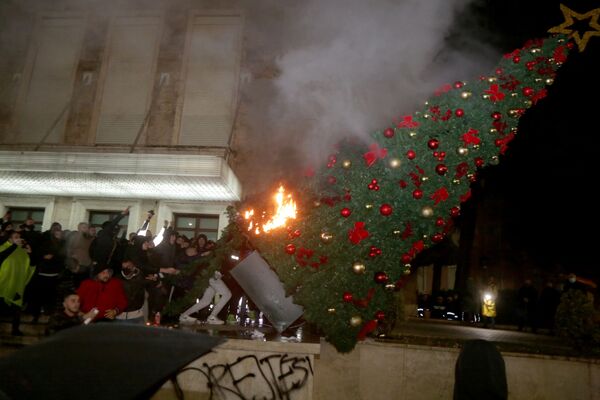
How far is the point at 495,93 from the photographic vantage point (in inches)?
219

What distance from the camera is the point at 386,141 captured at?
5645 millimetres

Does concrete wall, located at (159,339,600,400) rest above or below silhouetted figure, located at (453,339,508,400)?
below

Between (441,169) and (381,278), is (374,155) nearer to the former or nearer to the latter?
(441,169)

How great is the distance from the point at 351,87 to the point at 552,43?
290 centimetres

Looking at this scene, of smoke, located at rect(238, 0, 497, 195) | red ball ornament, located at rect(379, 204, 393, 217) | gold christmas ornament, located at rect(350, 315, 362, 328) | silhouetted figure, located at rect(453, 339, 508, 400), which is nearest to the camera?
silhouetted figure, located at rect(453, 339, 508, 400)

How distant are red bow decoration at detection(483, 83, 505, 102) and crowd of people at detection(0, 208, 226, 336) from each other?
5.02 m

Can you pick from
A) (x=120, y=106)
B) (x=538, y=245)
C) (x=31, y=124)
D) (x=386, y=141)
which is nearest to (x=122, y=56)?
(x=120, y=106)

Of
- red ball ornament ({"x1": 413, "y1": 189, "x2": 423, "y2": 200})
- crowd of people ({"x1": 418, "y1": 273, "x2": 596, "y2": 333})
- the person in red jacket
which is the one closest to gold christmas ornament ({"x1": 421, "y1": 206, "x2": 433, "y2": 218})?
red ball ornament ({"x1": 413, "y1": 189, "x2": 423, "y2": 200})

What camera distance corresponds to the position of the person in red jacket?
219 inches

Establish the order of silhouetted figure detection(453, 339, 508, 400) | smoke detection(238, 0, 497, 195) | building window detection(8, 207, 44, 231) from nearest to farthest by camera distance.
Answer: silhouetted figure detection(453, 339, 508, 400), smoke detection(238, 0, 497, 195), building window detection(8, 207, 44, 231)

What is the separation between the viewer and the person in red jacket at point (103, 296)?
5566 mm

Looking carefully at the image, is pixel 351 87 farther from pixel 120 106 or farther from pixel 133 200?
pixel 120 106

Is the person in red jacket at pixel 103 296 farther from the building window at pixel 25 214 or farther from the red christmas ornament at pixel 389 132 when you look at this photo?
the building window at pixel 25 214

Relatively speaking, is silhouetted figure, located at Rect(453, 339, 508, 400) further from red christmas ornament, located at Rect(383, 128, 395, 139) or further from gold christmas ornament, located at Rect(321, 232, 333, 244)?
red christmas ornament, located at Rect(383, 128, 395, 139)
